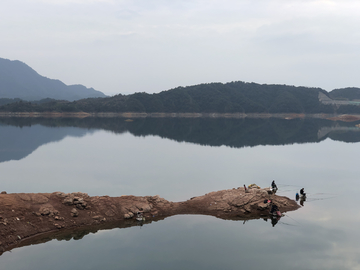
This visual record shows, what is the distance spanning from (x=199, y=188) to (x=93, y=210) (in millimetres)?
16788

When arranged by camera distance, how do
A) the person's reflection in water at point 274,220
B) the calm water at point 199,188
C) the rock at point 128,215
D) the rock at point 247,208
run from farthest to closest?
the rock at point 247,208 < the person's reflection in water at point 274,220 < the rock at point 128,215 < the calm water at point 199,188

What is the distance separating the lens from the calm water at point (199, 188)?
23078 millimetres

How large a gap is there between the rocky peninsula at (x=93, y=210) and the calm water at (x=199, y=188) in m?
1.54

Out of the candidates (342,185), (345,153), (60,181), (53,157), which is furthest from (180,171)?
(345,153)

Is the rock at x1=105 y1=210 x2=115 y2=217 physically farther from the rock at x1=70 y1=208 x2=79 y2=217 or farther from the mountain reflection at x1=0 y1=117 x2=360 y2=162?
the mountain reflection at x1=0 y1=117 x2=360 y2=162

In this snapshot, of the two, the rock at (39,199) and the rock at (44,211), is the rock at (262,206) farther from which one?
the rock at (39,199)

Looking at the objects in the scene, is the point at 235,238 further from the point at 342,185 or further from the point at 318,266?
the point at 342,185

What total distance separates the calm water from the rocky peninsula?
154cm

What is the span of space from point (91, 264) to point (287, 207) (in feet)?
75.0

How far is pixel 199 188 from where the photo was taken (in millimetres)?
42469

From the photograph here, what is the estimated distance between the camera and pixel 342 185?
46625 millimetres

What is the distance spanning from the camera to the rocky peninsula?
86.0 feet

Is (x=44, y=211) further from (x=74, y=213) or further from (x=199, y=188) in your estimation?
(x=199, y=188)

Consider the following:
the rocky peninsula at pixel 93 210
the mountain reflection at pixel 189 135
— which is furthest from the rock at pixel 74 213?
the mountain reflection at pixel 189 135
